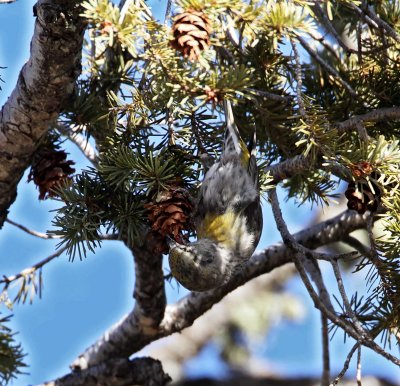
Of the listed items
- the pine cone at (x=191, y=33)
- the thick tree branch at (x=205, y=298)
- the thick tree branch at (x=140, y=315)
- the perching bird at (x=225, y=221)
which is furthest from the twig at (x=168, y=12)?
the thick tree branch at (x=205, y=298)

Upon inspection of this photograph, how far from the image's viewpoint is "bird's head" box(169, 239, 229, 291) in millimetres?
3148

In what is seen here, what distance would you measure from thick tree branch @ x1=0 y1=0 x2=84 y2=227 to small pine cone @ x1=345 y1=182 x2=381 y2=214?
1.20 m

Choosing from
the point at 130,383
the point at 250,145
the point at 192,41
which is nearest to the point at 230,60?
the point at 250,145

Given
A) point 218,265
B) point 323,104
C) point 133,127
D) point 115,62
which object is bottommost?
point 218,265

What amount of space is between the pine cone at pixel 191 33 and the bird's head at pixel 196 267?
0.98 m

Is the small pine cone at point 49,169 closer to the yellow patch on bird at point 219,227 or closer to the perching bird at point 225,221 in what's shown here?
the perching bird at point 225,221

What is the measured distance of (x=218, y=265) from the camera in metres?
3.37

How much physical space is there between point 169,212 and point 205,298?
137 centimetres

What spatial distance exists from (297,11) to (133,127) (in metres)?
0.76

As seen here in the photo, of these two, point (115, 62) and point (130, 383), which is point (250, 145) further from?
point (130, 383)

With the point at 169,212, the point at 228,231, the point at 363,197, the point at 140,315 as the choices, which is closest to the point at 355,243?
the point at 228,231

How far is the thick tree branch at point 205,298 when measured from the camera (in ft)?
12.8

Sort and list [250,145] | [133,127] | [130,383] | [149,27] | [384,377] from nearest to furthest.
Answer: [149,27]
[133,127]
[250,145]
[130,383]
[384,377]

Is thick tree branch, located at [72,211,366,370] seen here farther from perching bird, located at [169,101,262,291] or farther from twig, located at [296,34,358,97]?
twig, located at [296,34,358,97]
